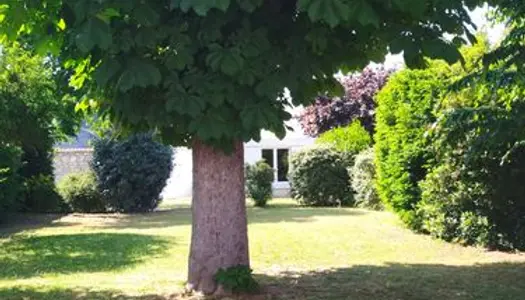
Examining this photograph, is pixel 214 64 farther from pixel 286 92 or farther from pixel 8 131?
pixel 8 131

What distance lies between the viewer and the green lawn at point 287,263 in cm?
764

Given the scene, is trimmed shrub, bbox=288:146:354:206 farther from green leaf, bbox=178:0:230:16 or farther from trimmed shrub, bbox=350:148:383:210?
green leaf, bbox=178:0:230:16

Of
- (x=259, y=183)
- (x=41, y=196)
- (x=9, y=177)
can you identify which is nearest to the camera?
(x=9, y=177)

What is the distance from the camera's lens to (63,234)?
618 inches

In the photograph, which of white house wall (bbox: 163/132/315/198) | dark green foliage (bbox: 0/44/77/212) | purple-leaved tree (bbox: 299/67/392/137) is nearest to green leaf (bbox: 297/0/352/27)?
dark green foliage (bbox: 0/44/77/212)

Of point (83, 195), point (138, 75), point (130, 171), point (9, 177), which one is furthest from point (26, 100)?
point (83, 195)

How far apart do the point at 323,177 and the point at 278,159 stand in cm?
978

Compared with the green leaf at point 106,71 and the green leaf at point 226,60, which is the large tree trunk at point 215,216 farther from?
the green leaf at point 106,71

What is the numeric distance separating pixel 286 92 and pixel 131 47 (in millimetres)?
1446

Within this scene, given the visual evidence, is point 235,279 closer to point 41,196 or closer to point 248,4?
point 248,4

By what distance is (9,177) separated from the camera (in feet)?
62.2

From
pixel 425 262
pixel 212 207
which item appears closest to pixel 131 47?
pixel 212 207

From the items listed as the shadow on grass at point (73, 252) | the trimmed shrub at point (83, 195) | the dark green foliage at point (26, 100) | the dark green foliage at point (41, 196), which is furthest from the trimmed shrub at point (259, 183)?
the shadow on grass at point (73, 252)

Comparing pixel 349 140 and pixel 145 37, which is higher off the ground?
pixel 349 140
